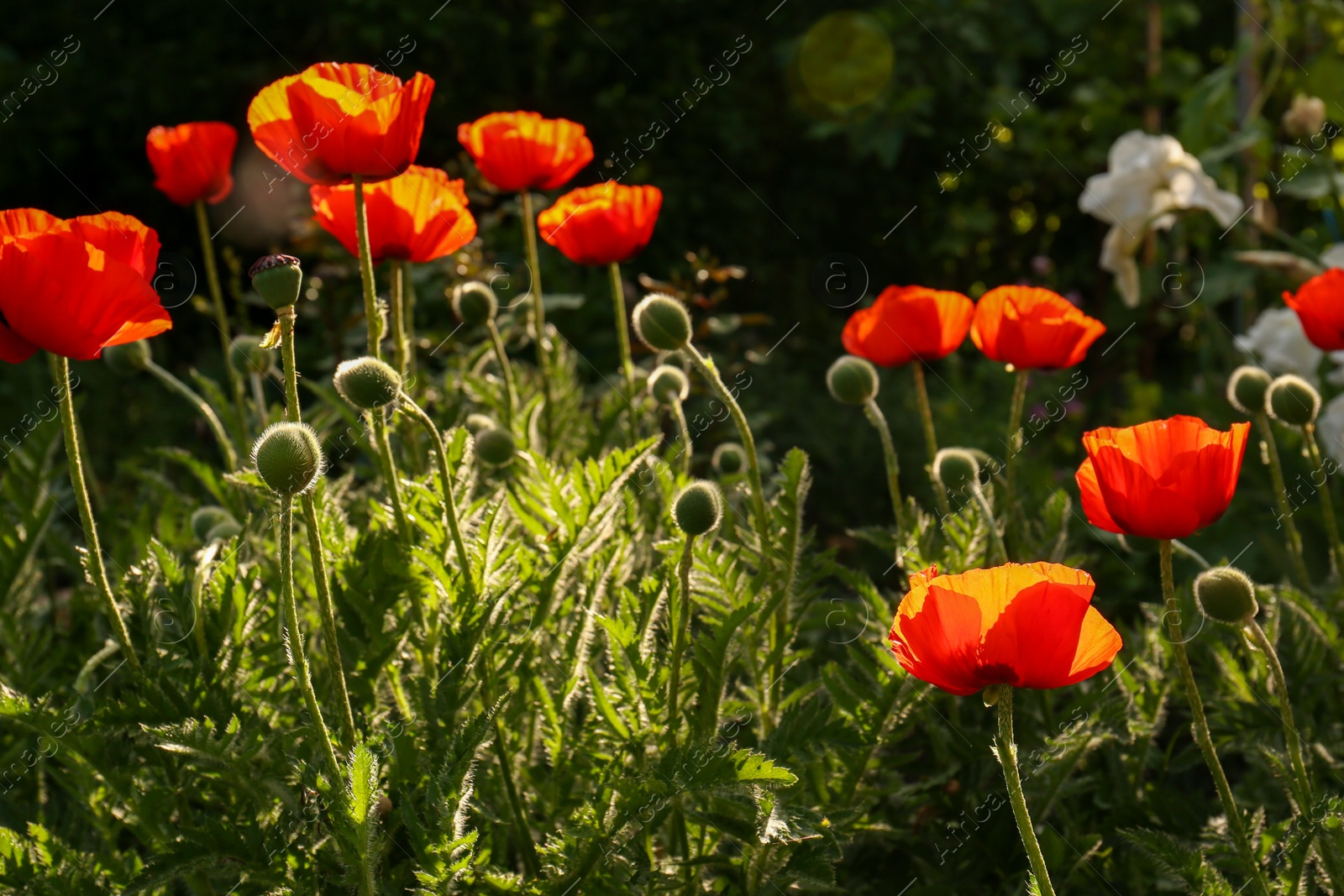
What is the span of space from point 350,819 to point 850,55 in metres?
4.73

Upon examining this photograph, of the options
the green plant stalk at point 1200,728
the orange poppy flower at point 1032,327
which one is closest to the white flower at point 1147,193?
the orange poppy flower at point 1032,327

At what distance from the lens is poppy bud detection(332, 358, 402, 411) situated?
1188mm

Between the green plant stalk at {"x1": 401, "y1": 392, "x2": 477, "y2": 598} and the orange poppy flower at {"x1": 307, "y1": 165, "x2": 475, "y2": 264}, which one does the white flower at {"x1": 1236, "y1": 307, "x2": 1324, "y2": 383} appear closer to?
the orange poppy flower at {"x1": 307, "y1": 165, "x2": 475, "y2": 264}

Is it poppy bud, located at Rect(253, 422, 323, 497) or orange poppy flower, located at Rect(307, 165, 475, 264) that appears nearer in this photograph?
poppy bud, located at Rect(253, 422, 323, 497)

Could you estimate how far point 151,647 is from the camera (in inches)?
51.5

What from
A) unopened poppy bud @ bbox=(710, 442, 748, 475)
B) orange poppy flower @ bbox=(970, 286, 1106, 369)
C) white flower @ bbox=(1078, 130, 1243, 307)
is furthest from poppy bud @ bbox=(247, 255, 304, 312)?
white flower @ bbox=(1078, 130, 1243, 307)

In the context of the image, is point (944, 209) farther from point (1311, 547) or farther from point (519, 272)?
point (1311, 547)

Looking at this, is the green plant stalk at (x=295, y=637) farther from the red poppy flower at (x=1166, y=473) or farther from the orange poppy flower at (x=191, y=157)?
the orange poppy flower at (x=191, y=157)

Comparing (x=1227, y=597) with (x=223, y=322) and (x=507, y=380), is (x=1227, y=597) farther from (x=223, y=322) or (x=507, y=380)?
(x=223, y=322)

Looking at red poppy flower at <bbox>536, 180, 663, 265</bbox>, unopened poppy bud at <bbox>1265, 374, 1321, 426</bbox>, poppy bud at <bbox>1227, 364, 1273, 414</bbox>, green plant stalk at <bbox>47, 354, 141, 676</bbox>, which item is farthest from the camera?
red poppy flower at <bbox>536, 180, 663, 265</bbox>

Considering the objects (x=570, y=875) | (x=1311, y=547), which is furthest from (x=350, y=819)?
(x=1311, y=547)

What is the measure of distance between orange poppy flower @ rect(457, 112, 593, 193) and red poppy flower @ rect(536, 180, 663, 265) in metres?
0.08

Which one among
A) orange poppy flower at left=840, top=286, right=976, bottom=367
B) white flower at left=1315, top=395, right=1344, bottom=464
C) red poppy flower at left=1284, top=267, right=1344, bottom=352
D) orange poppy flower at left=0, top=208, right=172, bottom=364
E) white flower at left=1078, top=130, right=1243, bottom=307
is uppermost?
orange poppy flower at left=0, top=208, right=172, bottom=364

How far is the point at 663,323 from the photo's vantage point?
152 centimetres
